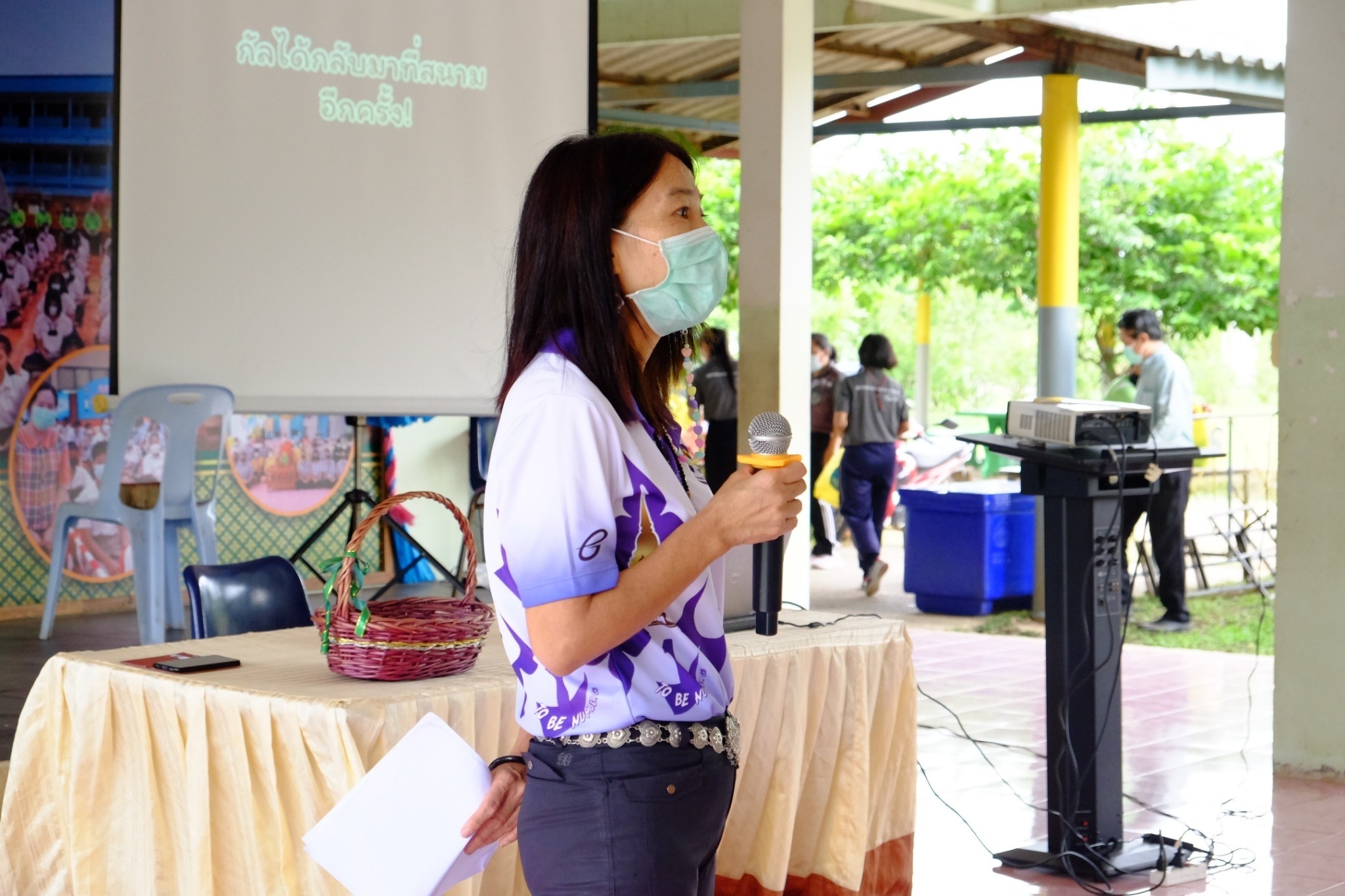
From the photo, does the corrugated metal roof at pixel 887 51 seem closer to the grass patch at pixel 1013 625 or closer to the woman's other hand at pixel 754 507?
the grass patch at pixel 1013 625

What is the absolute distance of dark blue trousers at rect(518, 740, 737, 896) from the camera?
1396mm

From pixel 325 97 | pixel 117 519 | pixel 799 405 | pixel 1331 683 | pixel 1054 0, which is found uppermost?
pixel 1054 0

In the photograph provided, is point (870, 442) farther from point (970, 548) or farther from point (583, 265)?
point (583, 265)

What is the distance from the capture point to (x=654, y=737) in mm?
1416

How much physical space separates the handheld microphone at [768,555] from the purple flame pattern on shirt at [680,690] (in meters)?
0.16

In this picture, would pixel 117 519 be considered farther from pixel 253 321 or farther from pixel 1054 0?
pixel 1054 0

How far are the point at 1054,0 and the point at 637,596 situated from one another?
621cm

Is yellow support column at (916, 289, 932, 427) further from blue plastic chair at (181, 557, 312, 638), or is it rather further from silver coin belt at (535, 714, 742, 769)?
silver coin belt at (535, 714, 742, 769)

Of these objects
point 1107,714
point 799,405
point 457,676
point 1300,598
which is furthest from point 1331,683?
point 457,676

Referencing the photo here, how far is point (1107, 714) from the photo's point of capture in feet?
11.9

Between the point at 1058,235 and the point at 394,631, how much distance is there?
6.59 meters

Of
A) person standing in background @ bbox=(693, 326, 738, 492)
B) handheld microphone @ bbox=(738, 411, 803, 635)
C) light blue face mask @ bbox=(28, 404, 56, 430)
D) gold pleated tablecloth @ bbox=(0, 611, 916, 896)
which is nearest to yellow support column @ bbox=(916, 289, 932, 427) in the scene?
person standing in background @ bbox=(693, 326, 738, 492)

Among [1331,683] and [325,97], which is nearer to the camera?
[1331,683]

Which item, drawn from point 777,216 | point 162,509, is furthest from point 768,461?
point 162,509
